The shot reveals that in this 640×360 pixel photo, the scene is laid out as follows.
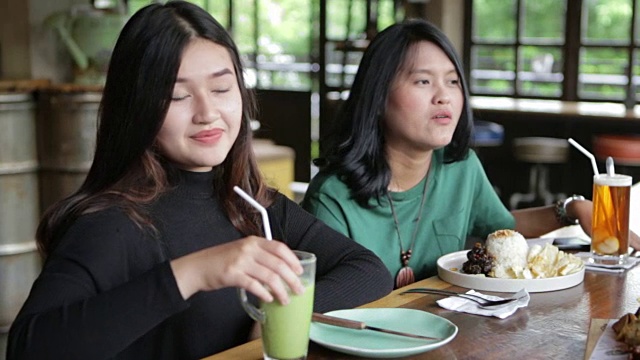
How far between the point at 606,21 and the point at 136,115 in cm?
656

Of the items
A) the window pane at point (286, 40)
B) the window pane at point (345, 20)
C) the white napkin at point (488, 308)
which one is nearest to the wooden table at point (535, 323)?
the white napkin at point (488, 308)

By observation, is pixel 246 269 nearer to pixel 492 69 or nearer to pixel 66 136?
pixel 66 136

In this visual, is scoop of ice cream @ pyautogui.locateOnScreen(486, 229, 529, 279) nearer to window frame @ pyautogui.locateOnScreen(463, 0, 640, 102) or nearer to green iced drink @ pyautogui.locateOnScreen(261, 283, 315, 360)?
green iced drink @ pyautogui.locateOnScreen(261, 283, 315, 360)

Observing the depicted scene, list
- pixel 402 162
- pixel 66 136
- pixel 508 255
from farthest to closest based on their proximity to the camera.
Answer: pixel 66 136 → pixel 402 162 → pixel 508 255

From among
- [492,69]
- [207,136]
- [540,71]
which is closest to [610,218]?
[207,136]

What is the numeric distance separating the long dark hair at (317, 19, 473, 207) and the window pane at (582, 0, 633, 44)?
548 cm

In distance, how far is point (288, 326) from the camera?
134 centimetres

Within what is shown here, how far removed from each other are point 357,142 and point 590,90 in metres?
5.69

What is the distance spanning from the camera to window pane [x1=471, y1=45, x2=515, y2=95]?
8.09 meters

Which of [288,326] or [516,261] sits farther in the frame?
[516,261]

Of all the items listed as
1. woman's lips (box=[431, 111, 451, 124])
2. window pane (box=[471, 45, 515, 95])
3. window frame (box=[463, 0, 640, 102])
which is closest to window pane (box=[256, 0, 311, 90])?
window pane (box=[471, 45, 515, 95])

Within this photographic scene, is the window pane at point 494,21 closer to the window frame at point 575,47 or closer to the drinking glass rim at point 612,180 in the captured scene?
the window frame at point 575,47

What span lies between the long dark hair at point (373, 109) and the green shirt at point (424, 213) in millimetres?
41

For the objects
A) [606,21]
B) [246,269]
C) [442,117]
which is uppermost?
[606,21]
